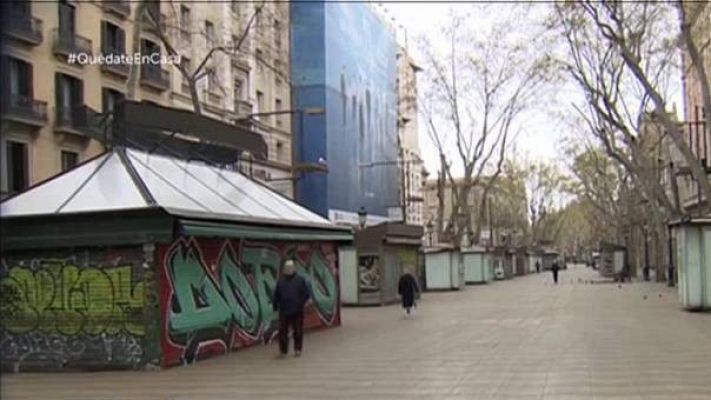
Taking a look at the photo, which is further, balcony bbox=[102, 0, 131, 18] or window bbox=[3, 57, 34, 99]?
balcony bbox=[102, 0, 131, 18]

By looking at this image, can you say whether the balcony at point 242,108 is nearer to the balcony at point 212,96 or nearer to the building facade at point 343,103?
the balcony at point 212,96

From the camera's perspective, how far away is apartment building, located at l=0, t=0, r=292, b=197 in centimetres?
3575

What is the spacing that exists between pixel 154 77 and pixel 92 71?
3898mm

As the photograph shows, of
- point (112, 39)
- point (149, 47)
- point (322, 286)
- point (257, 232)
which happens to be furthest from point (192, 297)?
point (149, 47)

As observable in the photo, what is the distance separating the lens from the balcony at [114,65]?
1607 inches

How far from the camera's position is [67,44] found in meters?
37.8

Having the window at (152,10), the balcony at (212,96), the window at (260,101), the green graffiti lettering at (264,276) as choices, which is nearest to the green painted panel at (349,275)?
the window at (152,10)

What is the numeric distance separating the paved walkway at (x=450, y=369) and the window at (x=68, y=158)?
63.2ft

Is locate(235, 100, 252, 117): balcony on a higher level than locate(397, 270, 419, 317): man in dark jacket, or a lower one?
higher

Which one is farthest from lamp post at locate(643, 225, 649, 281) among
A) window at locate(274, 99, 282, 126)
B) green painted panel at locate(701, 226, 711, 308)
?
green painted panel at locate(701, 226, 711, 308)

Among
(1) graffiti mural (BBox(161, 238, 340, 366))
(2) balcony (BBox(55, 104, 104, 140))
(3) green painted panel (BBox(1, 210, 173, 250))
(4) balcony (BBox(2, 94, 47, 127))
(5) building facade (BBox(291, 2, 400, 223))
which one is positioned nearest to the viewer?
(3) green painted panel (BBox(1, 210, 173, 250))

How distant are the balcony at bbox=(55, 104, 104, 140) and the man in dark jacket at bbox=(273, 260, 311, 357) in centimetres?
2254

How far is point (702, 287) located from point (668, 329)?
231 inches

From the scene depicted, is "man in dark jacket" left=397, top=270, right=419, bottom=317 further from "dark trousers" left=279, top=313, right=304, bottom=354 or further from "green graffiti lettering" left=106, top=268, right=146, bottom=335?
"green graffiti lettering" left=106, top=268, right=146, bottom=335
